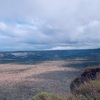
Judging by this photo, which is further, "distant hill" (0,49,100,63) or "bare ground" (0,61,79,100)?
"distant hill" (0,49,100,63)

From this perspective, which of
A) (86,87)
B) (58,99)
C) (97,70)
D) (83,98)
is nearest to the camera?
(83,98)

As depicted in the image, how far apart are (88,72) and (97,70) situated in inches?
24.5

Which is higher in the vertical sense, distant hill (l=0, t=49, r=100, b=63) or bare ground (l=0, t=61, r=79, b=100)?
distant hill (l=0, t=49, r=100, b=63)

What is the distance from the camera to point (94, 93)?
908 cm

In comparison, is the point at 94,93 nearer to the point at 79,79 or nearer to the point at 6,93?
the point at 79,79

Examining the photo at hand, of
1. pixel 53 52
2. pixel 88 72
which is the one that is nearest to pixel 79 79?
pixel 88 72

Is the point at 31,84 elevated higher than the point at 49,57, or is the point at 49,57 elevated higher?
the point at 49,57

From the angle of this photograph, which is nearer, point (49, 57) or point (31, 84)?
point (31, 84)

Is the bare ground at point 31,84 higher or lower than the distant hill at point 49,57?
lower

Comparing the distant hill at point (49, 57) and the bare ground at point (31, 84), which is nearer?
the bare ground at point (31, 84)

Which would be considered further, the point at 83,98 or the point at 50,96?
the point at 50,96

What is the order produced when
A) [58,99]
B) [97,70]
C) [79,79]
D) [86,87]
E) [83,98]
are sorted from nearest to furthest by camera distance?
[83,98] → [58,99] → [86,87] → [79,79] → [97,70]

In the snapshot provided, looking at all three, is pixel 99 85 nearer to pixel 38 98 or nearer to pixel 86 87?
pixel 86 87

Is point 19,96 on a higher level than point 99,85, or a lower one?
lower
